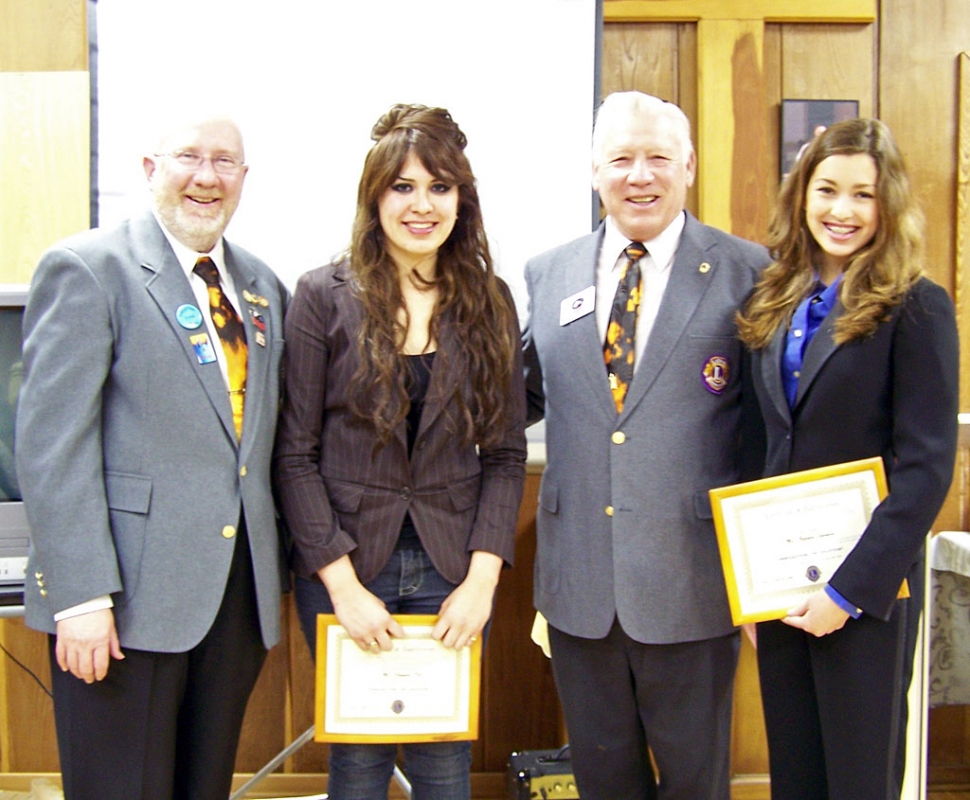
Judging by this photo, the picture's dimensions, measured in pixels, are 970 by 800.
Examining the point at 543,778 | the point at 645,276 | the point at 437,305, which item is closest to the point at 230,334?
the point at 437,305

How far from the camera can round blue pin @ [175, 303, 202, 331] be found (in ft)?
5.02

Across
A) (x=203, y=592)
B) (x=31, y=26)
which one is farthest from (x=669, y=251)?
(x=31, y=26)

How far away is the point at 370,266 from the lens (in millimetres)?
1628

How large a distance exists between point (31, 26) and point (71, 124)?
0.36 meters

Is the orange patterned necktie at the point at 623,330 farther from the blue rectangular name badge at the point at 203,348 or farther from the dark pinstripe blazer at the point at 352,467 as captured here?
the blue rectangular name badge at the point at 203,348

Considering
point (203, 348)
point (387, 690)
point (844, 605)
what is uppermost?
point (203, 348)

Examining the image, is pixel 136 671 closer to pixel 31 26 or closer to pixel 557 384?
pixel 557 384

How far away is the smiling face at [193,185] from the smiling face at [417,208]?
1.07 feet

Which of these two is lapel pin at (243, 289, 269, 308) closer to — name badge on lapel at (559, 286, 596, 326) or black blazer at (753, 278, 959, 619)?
name badge on lapel at (559, 286, 596, 326)

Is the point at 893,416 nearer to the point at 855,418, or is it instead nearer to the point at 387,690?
the point at 855,418

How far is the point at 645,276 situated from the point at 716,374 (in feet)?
0.85

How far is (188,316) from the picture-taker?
154 centimetres

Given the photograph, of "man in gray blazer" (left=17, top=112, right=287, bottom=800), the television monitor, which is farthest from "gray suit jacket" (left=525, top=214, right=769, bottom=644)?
the television monitor

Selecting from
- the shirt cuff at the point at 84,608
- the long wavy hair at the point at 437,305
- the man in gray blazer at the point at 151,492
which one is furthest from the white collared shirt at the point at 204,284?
the shirt cuff at the point at 84,608
